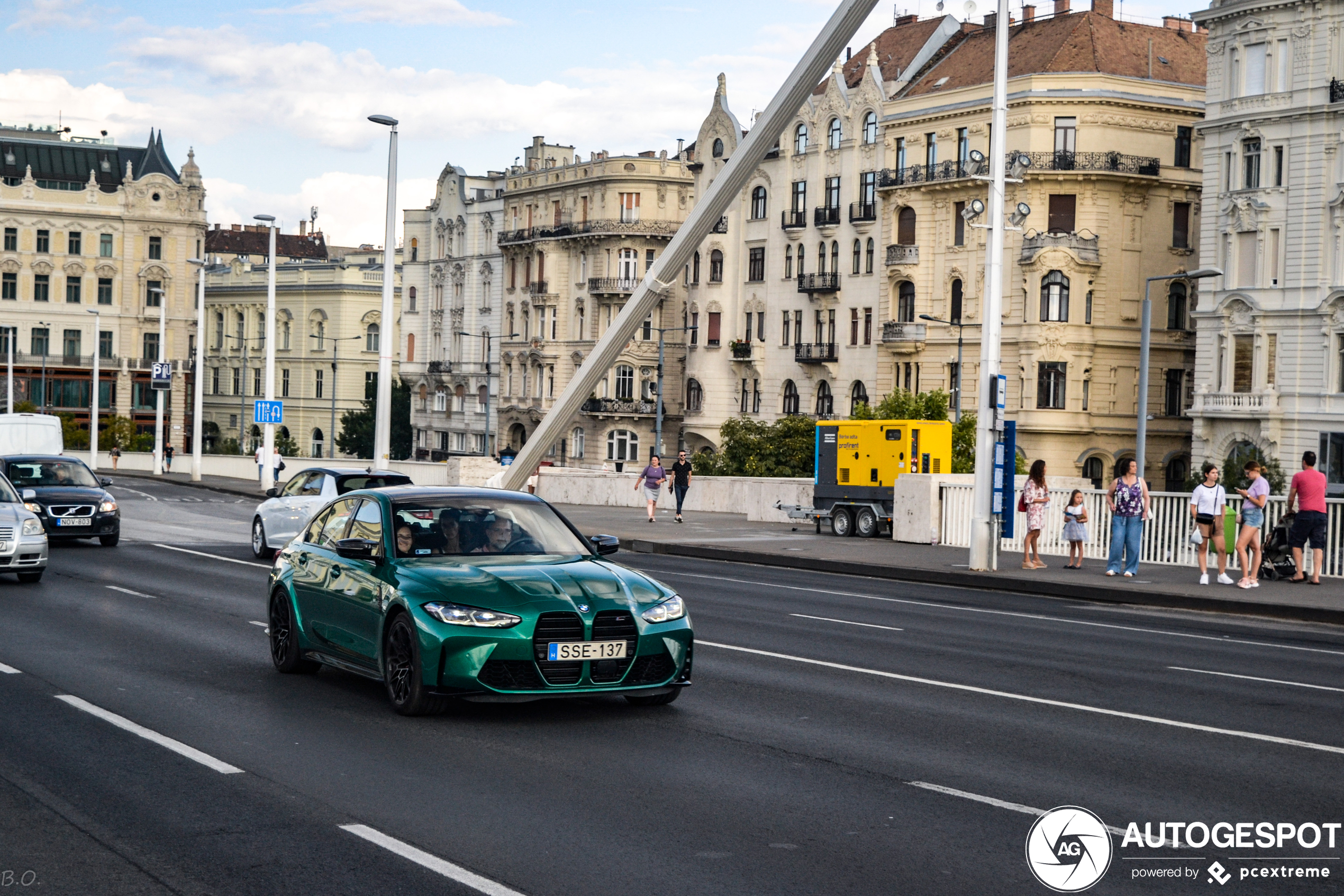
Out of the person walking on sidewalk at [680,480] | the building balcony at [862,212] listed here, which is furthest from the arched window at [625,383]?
the person walking on sidewalk at [680,480]

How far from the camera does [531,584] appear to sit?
10.6m

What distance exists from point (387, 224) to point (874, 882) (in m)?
33.8

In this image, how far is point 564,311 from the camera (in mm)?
97500

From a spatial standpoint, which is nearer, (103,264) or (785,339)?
(785,339)

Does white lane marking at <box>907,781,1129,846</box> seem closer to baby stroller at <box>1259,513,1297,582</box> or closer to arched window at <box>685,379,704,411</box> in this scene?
baby stroller at <box>1259,513,1297,582</box>

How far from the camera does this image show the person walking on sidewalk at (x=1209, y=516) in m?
24.2

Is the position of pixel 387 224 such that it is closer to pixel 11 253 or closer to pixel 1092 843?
pixel 1092 843

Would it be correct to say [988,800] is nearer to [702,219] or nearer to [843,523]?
[702,219]

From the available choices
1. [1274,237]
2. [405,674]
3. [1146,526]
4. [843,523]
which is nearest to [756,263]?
[1274,237]

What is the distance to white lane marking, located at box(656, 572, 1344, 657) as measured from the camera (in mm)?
17594

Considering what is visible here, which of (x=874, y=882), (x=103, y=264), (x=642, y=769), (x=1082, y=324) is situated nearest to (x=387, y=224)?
(x=642, y=769)

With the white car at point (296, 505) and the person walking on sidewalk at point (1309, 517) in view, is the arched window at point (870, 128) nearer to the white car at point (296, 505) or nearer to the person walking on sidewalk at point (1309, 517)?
the white car at point (296, 505)

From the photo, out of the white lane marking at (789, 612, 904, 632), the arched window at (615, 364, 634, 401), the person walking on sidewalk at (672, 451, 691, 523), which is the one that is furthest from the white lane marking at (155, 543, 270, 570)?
the arched window at (615, 364, 634, 401)

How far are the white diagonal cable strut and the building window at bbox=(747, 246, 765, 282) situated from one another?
154ft
